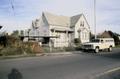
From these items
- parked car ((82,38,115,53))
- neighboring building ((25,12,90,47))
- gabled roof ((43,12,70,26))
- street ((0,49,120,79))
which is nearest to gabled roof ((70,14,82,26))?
neighboring building ((25,12,90,47))

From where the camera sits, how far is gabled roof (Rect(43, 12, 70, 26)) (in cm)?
4600

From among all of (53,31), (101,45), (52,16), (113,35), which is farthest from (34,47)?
(113,35)

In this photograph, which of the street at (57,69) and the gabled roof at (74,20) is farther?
the gabled roof at (74,20)

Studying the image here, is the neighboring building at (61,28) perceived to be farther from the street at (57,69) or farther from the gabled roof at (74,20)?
the street at (57,69)

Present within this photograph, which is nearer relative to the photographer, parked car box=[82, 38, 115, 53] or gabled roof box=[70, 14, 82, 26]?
parked car box=[82, 38, 115, 53]

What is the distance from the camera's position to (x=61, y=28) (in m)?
45.7

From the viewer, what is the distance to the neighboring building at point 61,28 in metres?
44.0

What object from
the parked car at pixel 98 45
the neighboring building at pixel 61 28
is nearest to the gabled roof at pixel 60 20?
the neighboring building at pixel 61 28

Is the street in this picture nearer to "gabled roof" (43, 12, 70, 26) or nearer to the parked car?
the parked car

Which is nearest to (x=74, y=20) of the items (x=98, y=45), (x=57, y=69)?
(x=98, y=45)

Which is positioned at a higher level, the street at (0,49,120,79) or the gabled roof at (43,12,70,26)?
the gabled roof at (43,12,70,26)

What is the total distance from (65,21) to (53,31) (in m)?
7.37

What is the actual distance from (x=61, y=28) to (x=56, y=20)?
311 cm

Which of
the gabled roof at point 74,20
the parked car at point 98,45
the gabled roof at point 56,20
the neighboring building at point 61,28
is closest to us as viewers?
the parked car at point 98,45
